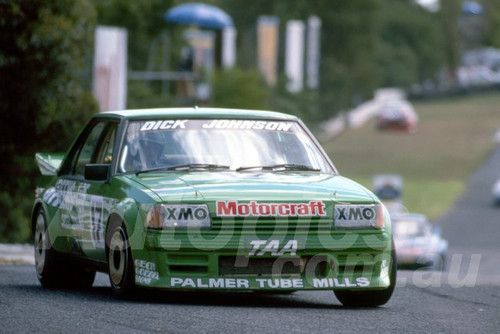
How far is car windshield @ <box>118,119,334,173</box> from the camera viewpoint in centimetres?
984

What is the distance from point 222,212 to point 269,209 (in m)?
0.31

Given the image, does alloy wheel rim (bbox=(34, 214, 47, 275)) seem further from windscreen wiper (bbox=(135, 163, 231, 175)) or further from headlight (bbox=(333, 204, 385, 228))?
headlight (bbox=(333, 204, 385, 228))

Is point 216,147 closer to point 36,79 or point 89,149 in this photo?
point 89,149

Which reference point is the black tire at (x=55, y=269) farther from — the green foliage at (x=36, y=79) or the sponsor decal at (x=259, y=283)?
the green foliage at (x=36, y=79)

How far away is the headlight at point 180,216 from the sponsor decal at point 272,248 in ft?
1.05

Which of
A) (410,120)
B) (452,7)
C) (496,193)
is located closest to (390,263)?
(496,193)

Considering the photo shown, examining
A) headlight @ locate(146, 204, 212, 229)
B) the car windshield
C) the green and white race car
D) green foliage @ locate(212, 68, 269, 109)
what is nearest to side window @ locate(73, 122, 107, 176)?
the green and white race car

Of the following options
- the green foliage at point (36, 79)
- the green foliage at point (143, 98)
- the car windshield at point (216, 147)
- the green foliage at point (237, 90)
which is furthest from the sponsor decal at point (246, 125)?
the green foliage at point (237, 90)

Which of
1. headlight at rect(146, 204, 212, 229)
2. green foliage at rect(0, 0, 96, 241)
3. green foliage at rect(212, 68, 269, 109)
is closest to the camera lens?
headlight at rect(146, 204, 212, 229)

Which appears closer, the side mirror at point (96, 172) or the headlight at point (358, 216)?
the headlight at point (358, 216)

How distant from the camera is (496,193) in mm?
59125

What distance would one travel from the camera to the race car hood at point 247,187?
9023 millimetres

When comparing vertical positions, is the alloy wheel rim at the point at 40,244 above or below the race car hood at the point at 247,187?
below

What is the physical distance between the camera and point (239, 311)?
8.81 meters
